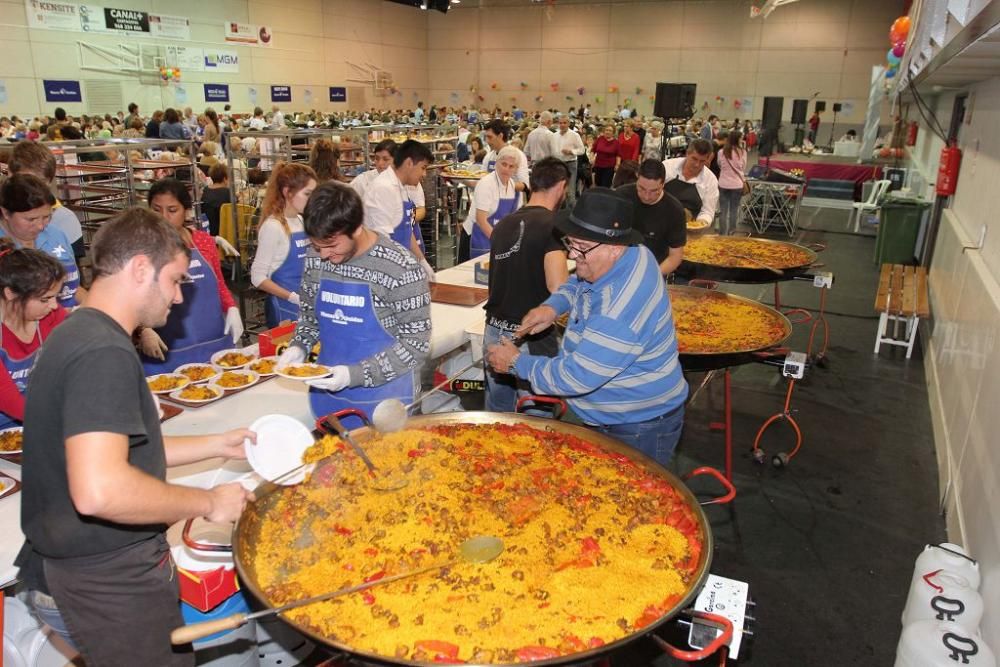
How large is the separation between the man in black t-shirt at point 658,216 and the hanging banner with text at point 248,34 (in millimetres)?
18591

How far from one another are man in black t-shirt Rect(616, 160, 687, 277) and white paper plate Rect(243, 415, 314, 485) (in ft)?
11.1

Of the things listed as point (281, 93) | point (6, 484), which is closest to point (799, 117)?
point (281, 93)

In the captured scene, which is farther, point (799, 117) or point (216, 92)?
point (799, 117)

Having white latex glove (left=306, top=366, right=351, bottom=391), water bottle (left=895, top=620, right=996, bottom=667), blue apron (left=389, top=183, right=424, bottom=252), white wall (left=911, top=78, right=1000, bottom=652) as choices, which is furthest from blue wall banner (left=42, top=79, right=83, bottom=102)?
water bottle (left=895, top=620, right=996, bottom=667)

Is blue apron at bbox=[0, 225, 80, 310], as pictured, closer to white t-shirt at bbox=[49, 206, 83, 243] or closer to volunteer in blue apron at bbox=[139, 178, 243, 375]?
volunteer in blue apron at bbox=[139, 178, 243, 375]

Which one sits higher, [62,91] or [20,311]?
[62,91]

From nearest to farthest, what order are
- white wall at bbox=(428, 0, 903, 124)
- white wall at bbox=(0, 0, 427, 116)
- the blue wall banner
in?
1. white wall at bbox=(0, 0, 427, 116)
2. the blue wall banner
3. white wall at bbox=(428, 0, 903, 124)

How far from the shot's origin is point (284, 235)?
4.10 meters

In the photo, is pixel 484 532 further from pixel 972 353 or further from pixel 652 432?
pixel 972 353

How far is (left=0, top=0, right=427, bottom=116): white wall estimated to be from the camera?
1502cm

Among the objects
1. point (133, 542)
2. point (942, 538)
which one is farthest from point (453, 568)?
point (942, 538)

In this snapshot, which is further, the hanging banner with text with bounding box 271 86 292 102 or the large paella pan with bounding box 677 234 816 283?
the hanging banner with text with bounding box 271 86 292 102

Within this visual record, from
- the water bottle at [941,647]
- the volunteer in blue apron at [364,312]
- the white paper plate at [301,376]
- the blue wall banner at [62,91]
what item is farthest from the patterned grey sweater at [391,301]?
the blue wall banner at [62,91]

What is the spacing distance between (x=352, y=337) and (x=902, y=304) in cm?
560
